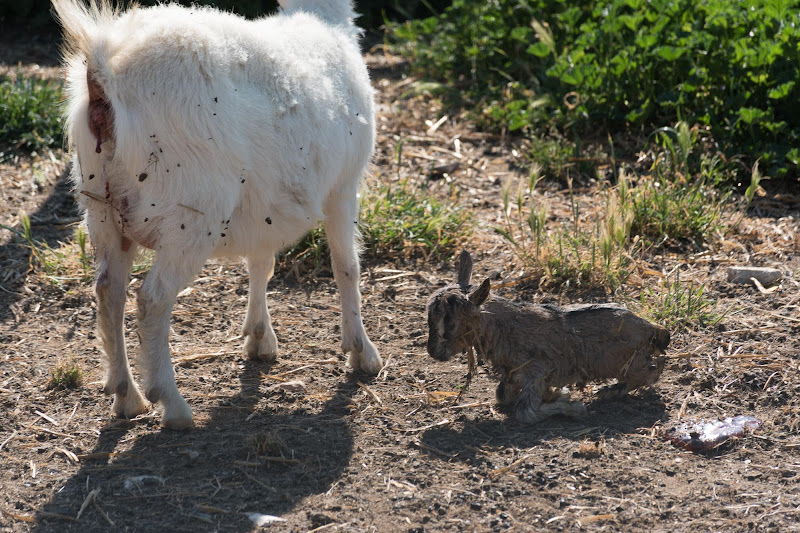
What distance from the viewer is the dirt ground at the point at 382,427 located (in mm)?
3273

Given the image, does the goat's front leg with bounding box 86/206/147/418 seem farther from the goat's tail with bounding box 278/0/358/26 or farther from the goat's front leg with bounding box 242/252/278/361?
the goat's tail with bounding box 278/0/358/26

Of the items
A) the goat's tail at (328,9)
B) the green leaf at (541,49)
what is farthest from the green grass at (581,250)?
the green leaf at (541,49)

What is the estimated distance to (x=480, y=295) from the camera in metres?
3.86

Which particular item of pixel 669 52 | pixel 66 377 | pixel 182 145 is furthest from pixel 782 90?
pixel 66 377

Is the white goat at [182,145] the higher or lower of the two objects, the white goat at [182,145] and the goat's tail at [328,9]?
the lower

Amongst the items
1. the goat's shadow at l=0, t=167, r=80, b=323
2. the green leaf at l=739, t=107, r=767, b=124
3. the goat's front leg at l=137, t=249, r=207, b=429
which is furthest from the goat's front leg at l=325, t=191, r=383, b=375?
the green leaf at l=739, t=107, r=767, b=124

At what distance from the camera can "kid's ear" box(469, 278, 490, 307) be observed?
383 cm

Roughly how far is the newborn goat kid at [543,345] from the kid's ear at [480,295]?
11mm

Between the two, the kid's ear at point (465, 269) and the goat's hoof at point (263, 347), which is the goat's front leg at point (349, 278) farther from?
the kid's ear at point (465, 269)

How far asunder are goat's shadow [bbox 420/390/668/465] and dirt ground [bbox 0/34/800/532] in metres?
0.01

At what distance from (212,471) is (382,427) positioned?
2.63 ft

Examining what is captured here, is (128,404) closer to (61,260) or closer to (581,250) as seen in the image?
(61,260)

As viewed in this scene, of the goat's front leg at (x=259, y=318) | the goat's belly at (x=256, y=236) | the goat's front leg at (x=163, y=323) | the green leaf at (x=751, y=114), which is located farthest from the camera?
the green leaf at (x=751, y=114)

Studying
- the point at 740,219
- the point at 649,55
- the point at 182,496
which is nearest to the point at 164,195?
the point at 182,496
